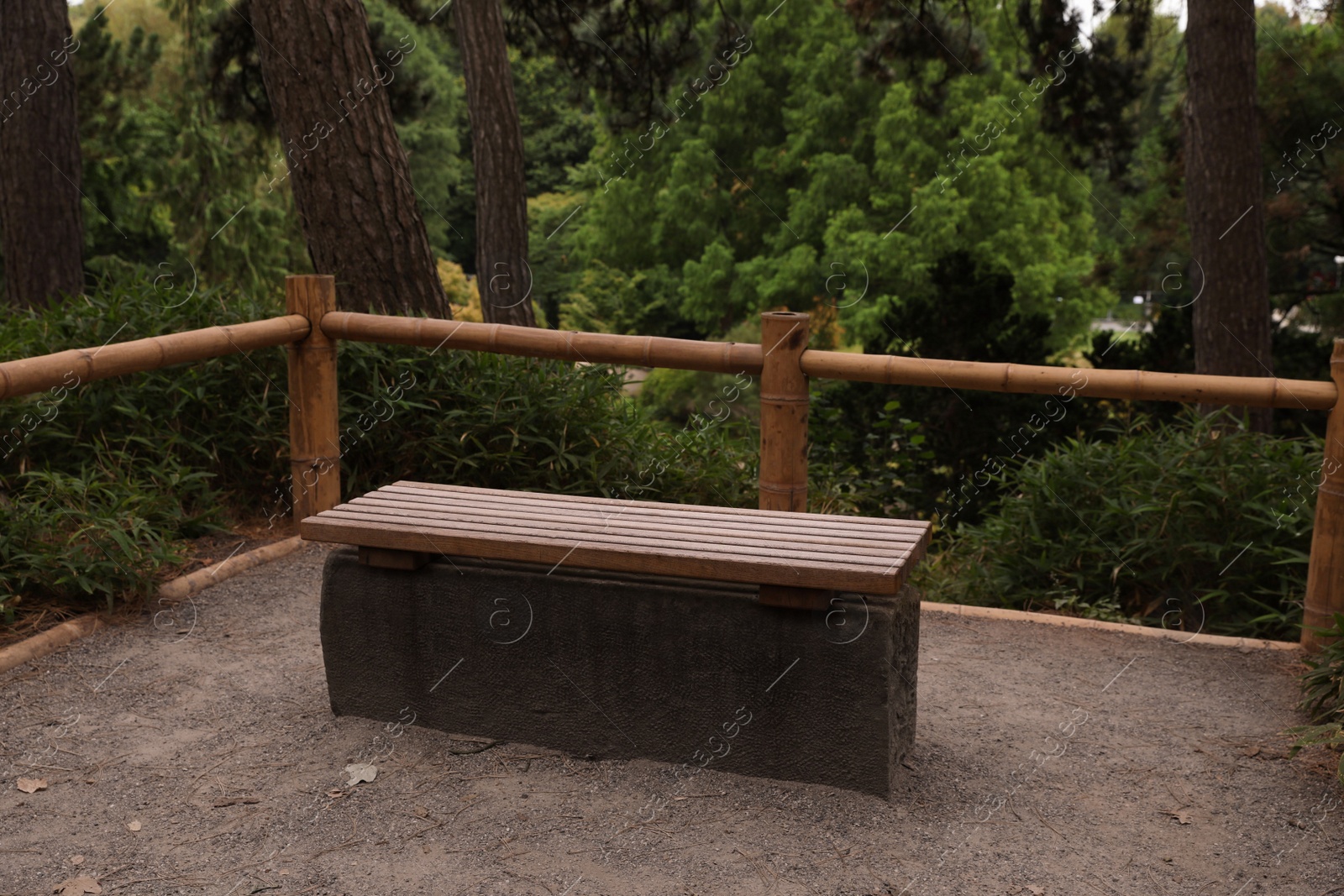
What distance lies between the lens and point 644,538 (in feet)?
10.5

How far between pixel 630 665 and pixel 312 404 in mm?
2631

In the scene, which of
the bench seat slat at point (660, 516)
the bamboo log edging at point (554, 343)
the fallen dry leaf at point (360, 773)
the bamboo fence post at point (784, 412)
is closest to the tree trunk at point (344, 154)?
the bamboo log edging at point (554, 343)

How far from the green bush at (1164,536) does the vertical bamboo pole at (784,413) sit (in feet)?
4.16

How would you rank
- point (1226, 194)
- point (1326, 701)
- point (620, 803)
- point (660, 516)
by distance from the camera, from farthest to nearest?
point (1226, 194), point (1326, 701), point (660, 516), point (620, 803)

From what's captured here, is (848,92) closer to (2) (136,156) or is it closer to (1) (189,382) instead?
(2) (136,156)

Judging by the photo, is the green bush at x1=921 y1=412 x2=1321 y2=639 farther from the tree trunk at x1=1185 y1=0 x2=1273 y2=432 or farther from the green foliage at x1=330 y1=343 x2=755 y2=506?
the tree trunk at x1=1185 y1=0 x2=1273 y2=432

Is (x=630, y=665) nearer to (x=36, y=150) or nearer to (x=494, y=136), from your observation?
(x=36, y=150)

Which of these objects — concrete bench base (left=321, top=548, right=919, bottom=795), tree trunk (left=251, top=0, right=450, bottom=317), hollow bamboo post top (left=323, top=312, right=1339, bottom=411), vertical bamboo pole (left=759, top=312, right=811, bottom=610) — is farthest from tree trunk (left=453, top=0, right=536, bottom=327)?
concrete bench base (left=321, top=548, right=919, bottom=795)

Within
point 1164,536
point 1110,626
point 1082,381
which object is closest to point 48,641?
point 1082,381

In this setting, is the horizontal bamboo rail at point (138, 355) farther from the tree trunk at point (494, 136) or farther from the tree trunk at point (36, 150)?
the tree trunk at point (494, 136)

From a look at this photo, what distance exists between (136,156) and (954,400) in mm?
16260

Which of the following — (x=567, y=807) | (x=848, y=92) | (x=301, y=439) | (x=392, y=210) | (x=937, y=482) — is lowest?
(x=937, y=482)

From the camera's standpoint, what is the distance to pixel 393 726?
11.3 ft

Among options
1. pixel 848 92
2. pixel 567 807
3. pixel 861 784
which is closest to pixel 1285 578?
pixel 861 784
